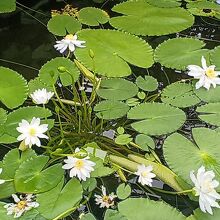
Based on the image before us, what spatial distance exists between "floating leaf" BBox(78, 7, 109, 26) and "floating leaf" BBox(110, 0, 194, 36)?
0.04m

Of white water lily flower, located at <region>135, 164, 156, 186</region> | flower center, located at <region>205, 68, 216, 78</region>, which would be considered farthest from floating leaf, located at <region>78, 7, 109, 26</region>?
white water lily flower, located at <region>135, 164, 156, 186</region>

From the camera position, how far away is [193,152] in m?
1.16

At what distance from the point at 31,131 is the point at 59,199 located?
0.19 m

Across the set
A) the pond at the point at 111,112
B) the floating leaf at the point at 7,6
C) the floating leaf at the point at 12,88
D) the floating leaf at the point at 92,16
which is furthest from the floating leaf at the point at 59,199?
the floating leaf at the point at 7,6

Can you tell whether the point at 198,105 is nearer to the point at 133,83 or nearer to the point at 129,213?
the point at 133,83

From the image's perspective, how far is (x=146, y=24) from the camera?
1633mm

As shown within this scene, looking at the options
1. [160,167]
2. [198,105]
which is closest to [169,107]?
[198,105]

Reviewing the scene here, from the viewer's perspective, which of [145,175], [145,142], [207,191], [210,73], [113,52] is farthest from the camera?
[113,52]

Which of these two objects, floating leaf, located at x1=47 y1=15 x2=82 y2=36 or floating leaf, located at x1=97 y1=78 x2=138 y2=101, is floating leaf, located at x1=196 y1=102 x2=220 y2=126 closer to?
floating leaf, located at x1=97 y1=78 x2=138 y2=101

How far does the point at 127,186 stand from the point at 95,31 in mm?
617

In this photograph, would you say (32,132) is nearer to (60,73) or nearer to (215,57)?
(60,73)

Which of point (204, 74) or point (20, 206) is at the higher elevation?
point (204, 74)

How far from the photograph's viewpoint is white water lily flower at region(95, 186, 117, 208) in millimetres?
1115

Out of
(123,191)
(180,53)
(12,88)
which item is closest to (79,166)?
(123,191)
